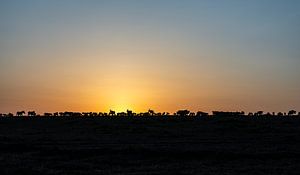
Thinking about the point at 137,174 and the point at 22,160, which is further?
the point at 22,160

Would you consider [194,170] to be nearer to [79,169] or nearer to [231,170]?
[231,170]

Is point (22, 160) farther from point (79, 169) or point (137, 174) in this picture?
point (137, 174)

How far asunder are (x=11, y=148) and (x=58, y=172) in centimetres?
1558

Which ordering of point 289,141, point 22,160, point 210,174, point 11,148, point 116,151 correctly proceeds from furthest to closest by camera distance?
1. point 289,141
2. point 11,148
3. point 116,151
4. point 22,160
5. point 210,174

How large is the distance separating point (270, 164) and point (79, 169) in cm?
1129

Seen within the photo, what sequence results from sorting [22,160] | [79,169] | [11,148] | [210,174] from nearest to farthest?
1. [210,174]
2. [79,169]
3. [22,160]
4. [11,148]

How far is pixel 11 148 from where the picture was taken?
47219mm

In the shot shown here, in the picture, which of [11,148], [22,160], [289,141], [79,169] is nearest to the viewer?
[79,169]

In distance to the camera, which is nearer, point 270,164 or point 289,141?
point 270,164

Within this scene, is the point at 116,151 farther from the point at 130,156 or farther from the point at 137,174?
the point at 137,174

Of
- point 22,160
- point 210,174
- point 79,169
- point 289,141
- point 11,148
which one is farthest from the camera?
point 289,141

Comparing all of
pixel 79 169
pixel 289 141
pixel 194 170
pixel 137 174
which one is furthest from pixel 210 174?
pixel 289 141

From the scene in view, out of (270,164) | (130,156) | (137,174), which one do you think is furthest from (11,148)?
(270,164)

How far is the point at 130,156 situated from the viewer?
133ft
